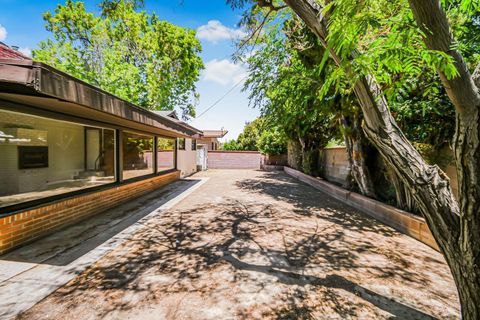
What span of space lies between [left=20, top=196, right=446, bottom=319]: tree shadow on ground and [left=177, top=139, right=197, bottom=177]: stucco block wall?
24.1 feet

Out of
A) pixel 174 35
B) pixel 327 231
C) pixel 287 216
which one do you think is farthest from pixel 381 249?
pixel 174 35

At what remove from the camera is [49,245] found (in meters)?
3.37

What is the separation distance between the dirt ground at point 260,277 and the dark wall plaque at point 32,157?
115 inches

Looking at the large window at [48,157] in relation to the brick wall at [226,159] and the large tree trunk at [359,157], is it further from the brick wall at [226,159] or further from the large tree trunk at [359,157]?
the brick wall at [226,159]

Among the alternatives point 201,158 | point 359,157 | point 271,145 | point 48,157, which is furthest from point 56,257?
point 271,145

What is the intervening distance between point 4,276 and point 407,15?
4.82 meters

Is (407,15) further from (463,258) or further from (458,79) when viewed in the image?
(463,258)

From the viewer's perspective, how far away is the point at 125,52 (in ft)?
57.6

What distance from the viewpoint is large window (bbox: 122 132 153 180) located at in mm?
6527

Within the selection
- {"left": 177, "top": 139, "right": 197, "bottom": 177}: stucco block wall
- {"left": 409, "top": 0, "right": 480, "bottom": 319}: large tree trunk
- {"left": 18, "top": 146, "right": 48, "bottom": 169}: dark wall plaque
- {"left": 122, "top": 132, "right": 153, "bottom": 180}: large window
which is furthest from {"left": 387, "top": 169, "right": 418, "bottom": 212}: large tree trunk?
{"left": 177, "top": 139, "right": 197, "bottom": 177}: stucco block wall

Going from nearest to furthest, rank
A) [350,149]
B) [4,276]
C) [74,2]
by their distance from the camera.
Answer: [4,276] → [350,149] → [74,2]

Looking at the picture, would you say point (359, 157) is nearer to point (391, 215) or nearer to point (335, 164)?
point (391, 215)

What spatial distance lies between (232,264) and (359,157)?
4.91 m

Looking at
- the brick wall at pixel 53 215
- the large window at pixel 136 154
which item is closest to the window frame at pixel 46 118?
the brick wall at pixel 53 215
